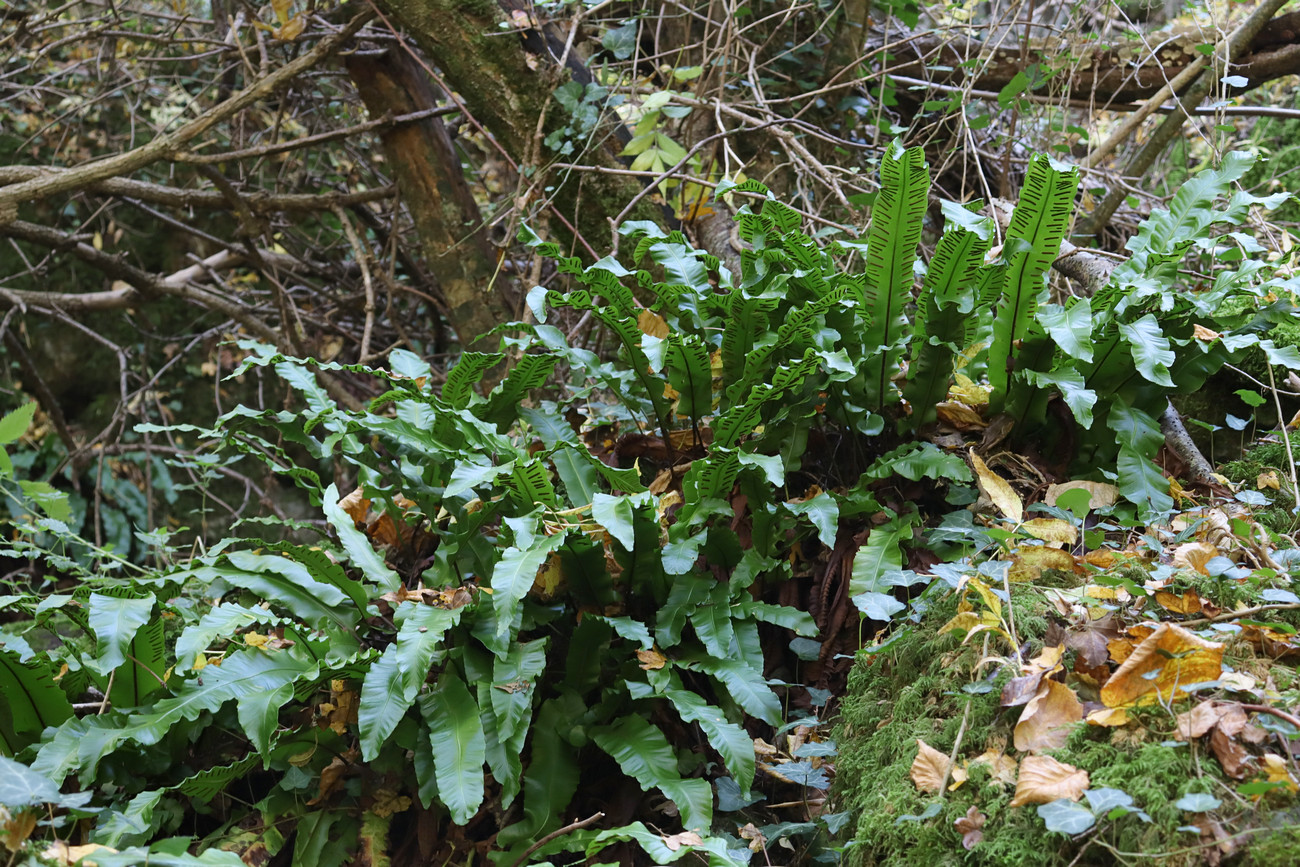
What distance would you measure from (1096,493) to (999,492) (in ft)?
0.96

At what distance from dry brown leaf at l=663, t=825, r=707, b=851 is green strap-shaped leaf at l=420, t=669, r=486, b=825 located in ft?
1.20

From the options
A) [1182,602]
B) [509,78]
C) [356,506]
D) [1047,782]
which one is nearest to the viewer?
[1047,782]

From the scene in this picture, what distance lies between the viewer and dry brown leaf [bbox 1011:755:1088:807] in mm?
1350

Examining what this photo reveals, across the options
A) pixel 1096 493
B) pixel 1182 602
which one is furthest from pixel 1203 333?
pixel 1182 602

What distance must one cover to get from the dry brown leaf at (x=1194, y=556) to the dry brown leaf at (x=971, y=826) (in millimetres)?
660

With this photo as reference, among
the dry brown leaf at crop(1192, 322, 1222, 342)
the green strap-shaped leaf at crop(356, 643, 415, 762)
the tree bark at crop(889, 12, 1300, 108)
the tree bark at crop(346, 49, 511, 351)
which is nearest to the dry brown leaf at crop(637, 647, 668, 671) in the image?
the green strap-shaped leaf at crop(356, 643, 415, 762)

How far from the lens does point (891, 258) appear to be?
225cm

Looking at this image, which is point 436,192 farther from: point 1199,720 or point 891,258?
point 1199,720

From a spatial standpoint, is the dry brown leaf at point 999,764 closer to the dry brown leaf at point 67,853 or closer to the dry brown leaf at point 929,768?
the dry brown leaf at point 929,768

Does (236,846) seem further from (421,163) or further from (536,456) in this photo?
(421,163)

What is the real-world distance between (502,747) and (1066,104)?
329 centimetres

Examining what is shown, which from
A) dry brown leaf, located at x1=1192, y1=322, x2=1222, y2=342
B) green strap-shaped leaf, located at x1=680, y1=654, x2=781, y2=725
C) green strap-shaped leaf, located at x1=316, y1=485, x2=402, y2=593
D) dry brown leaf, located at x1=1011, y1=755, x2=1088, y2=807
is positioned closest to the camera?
dry brown leaf, located at x1=1011, y1=755, x2=1088, y2=807

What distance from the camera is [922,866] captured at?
4.73 ft

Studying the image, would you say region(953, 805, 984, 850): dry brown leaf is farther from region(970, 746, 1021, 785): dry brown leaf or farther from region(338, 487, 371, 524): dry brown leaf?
region(338, 487, 371, 524): dry brown leaf
